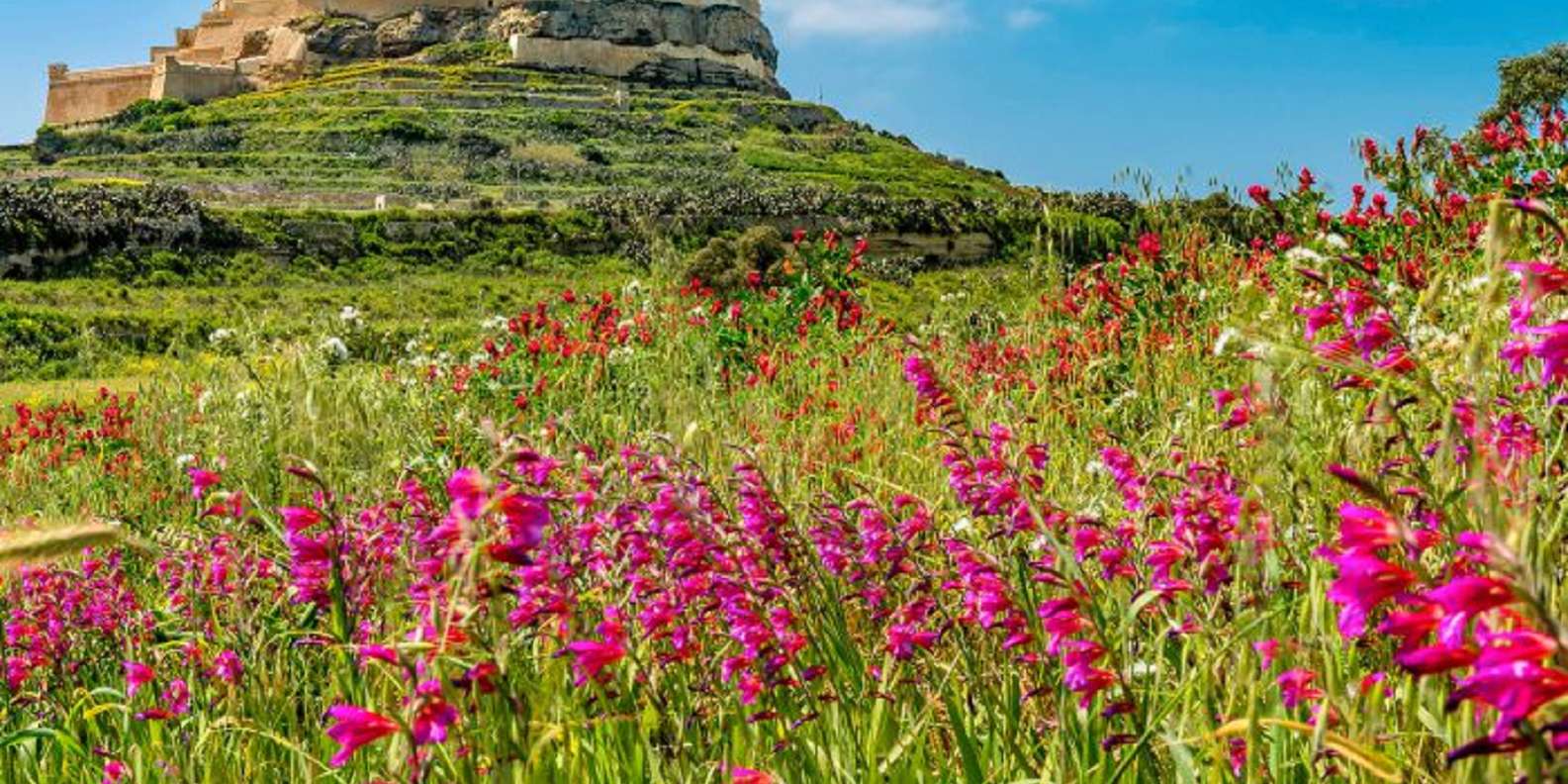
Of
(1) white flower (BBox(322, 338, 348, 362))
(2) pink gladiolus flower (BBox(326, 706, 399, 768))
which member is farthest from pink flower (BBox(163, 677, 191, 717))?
(1) white flower (BBox(322, 338, 348, 362))

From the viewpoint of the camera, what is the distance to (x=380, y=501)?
3059 mm

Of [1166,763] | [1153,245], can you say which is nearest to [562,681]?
[1166,763]

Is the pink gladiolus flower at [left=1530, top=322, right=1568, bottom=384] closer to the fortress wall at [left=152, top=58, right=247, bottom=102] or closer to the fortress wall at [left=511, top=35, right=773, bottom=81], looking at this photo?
the fortress wall at [left=152, top=58, right=247, bottom=102]

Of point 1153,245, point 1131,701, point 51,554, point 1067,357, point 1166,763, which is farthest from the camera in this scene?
point 1153,245

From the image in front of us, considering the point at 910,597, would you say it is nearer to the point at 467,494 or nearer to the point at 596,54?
the point at 467,494

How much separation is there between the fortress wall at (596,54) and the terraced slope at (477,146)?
93.5 inches

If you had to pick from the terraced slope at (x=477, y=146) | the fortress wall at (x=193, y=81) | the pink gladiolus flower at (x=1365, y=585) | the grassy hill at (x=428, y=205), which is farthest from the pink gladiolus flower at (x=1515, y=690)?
the fortress wall at (x=193, y=81)

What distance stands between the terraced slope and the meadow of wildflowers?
42.4 m

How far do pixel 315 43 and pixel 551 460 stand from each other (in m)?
85.2

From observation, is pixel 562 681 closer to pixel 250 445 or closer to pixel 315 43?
pixel 250 445

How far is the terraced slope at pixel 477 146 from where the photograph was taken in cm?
5184

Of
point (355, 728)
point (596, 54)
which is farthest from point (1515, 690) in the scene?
point (596, 54)

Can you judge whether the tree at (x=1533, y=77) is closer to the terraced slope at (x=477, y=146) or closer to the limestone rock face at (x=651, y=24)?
the terraced slope at (x=477, y=146)

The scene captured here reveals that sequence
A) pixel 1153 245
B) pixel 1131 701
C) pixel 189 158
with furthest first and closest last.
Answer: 1. pixel 189 158
2. pixel 1153 245
3. pixel 1131 701
